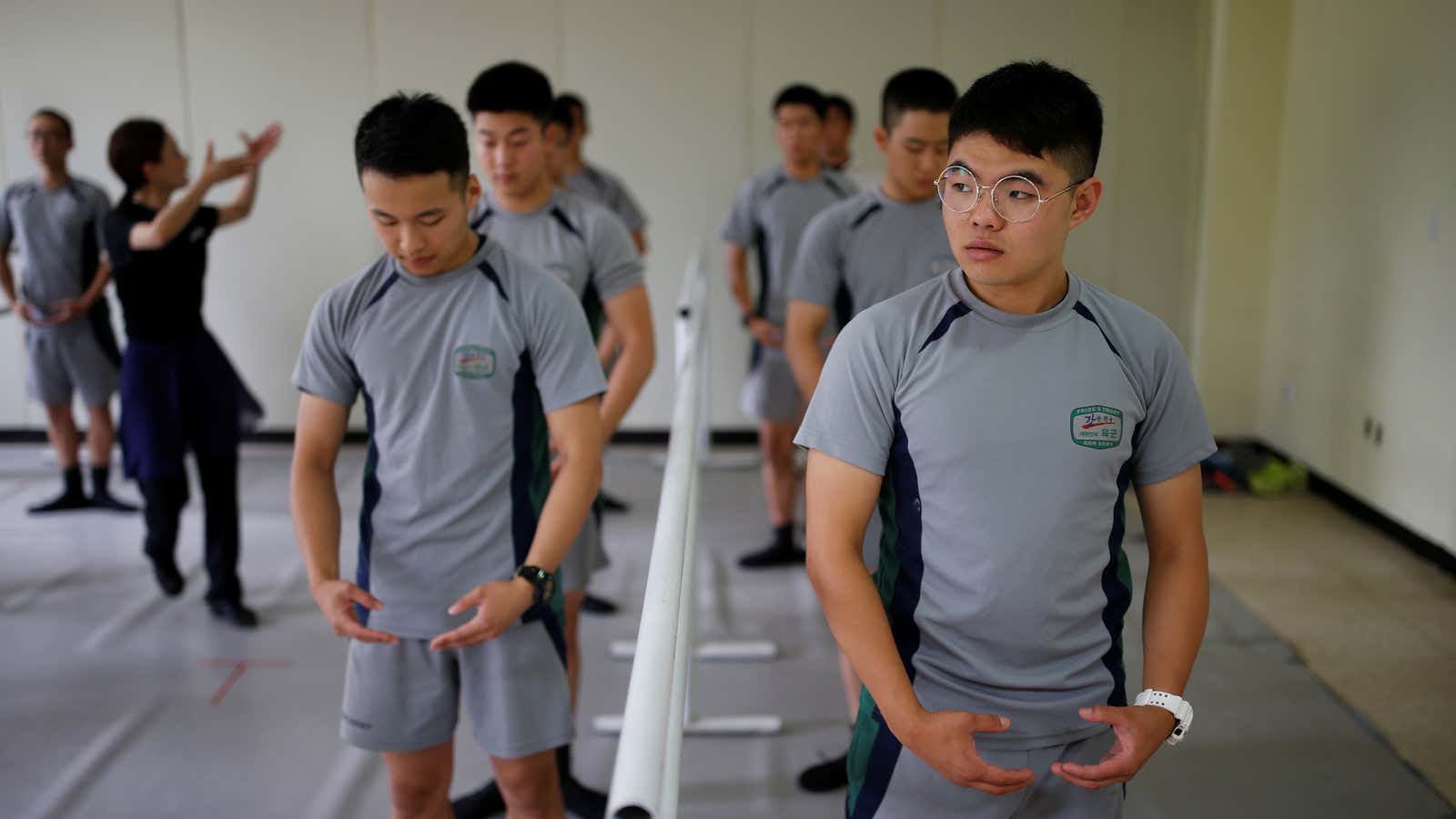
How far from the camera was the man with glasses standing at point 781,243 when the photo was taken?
4.44 meters

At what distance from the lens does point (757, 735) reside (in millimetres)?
3182

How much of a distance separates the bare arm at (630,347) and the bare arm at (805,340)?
1.04 feet

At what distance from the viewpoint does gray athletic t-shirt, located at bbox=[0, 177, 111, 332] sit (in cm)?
495

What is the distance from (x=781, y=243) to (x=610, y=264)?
6.41 ft

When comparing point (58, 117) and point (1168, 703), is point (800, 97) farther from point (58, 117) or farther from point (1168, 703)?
point (1168, 703)

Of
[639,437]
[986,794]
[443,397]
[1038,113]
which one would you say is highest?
[1038,113]

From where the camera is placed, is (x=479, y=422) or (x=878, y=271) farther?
(x=878, y=271)

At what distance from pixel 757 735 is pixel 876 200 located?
143 centimetres

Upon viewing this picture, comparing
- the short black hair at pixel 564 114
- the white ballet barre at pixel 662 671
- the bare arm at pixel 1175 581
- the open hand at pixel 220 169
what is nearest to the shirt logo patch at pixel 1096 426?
the bare arm at pixel 1175 581

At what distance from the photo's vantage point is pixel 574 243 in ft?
8.90

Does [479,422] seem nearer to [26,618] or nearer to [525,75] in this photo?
[525,75]

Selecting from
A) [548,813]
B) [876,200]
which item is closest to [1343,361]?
[876,200]

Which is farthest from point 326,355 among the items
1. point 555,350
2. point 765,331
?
point 765,331

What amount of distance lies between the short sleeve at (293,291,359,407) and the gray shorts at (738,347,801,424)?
103 inches
